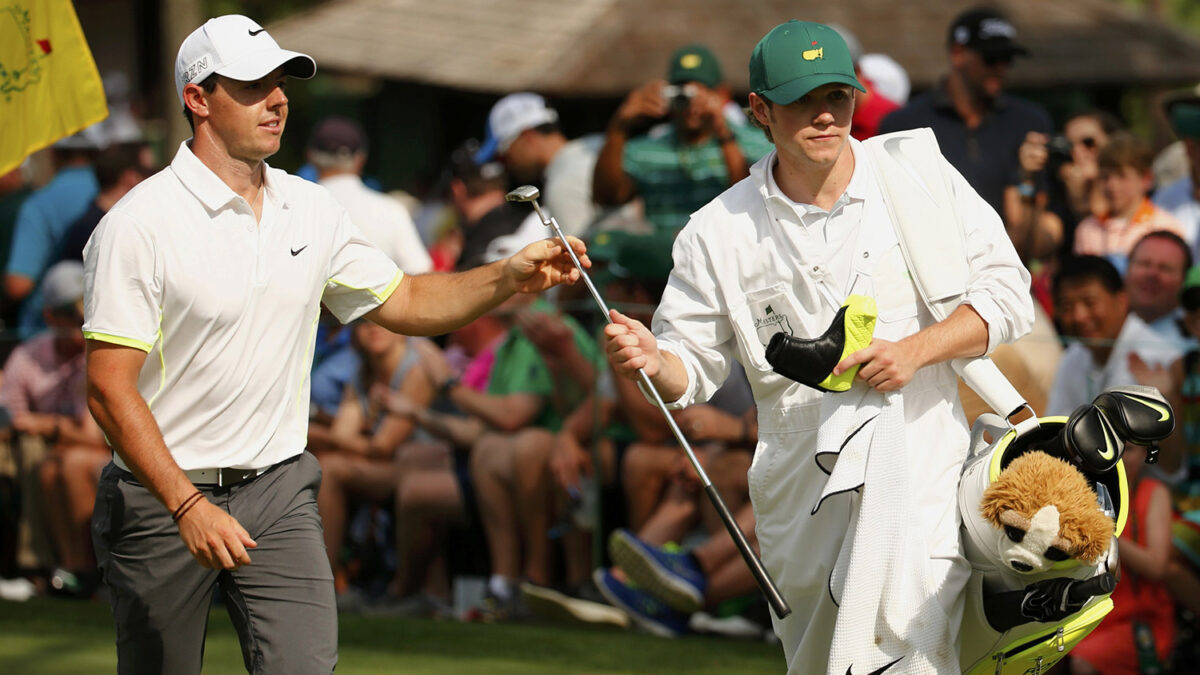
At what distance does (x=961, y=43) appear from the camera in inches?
349

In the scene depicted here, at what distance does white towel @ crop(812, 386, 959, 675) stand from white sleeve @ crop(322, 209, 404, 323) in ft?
5.29

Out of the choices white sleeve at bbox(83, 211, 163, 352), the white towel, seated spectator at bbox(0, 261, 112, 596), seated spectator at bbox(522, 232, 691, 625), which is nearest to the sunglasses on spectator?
seated spectator at bbox(0, 261, 112, 596)

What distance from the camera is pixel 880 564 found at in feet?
15.0

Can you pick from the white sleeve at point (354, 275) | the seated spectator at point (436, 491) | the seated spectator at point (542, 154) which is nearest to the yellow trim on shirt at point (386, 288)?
the white sleeve at point (354, 275)

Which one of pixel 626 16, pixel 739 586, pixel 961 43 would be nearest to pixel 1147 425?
pixel 739 586

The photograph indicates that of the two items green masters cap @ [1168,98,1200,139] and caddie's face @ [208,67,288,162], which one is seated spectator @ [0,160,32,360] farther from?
green masters cap @ [1168,98,1200,139]

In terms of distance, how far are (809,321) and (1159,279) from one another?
11.6 ft

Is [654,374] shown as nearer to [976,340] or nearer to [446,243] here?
[976,340]

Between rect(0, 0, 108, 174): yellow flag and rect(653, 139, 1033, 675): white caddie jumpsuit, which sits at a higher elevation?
rect(0, 0, 108, 174): yellow flag

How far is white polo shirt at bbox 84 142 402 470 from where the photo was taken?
4.70 metres

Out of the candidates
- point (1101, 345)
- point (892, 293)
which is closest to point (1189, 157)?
point (1101, 345)

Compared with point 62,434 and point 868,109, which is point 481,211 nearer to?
point 868,109

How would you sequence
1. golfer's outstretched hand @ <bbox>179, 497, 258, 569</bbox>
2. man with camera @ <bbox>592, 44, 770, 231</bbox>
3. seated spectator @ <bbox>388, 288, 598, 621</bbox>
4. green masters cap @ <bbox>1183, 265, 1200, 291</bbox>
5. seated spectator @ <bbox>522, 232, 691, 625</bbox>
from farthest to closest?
man with camera @ <bbox>592, 44, 770, 231</bbox> < seated spectator @ <bbox>388, 288, 598, 621</bbox> < seated spectator @ <bbox>522, 232, 691, 625</bbox> < green masters cap @ <bbox>1183, 265, 1200, 291</bbox> < golfer's outstretched hand @ <bbox>179, 497, 258, 569</bbox>

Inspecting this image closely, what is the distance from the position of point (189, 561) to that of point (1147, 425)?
9.39 ft
